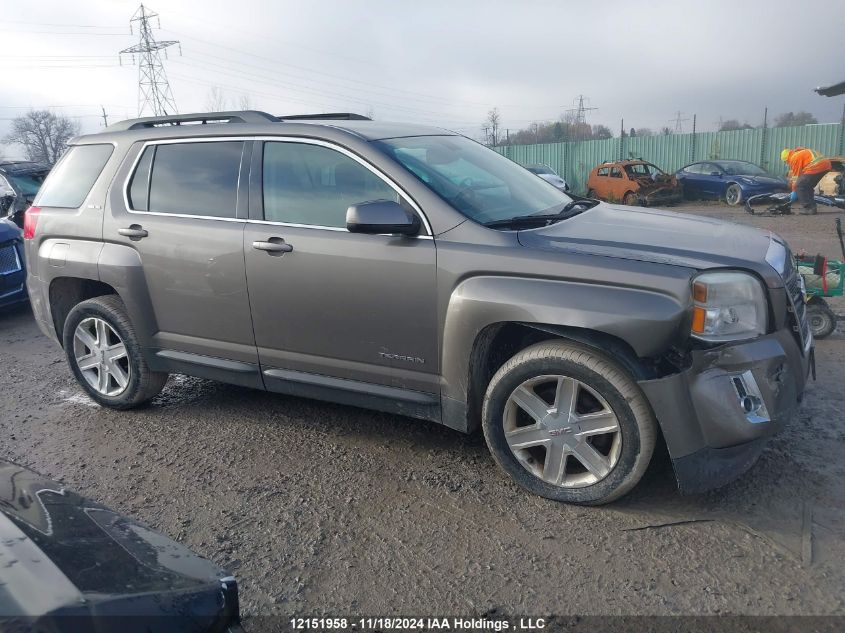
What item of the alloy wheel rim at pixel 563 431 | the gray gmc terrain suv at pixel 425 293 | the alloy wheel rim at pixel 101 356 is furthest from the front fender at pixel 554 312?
the alloy wheel rim at pixel 101 356

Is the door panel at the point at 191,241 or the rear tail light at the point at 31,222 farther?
the rear tail light at the point at 31,222

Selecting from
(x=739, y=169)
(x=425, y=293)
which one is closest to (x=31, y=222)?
(x=425, y=293)

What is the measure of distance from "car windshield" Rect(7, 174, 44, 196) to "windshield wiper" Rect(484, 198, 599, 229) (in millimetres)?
8805

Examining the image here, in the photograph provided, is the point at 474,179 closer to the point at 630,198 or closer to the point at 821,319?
the point at 821,319

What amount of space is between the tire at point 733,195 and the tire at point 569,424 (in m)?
18.4

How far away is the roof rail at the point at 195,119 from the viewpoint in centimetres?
411

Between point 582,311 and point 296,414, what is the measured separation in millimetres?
2260

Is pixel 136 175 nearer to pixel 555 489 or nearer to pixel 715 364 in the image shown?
pixel 555 489

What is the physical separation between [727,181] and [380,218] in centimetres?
1939

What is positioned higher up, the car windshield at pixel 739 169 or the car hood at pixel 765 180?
the car windshield at pixel 739 169

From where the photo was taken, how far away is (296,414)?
4508 mm

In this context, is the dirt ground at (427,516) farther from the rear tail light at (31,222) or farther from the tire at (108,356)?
the rear tail light at (31,222)

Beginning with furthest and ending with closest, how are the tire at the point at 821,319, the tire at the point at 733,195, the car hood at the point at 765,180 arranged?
the tire at the point at 733,195 → the car hood at the point at 765,180 → the tire at the point at 821,319

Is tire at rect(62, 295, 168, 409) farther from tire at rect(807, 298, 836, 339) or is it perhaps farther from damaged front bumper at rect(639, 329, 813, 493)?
tire at rect(807, 298, 836, 339)
